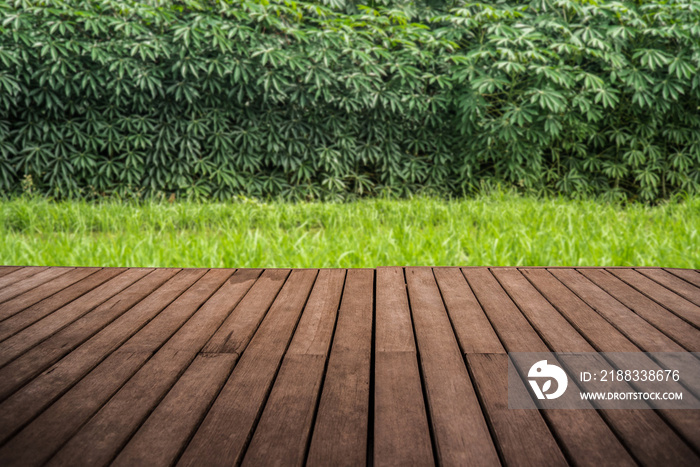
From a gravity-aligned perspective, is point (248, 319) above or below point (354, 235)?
above

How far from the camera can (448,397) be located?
40.9 inches

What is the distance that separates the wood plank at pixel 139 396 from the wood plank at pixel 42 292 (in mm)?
603

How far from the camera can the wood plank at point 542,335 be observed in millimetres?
871

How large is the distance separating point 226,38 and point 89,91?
125cm

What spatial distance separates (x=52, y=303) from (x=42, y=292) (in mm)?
175

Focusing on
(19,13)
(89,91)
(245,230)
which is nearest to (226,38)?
(89,91)

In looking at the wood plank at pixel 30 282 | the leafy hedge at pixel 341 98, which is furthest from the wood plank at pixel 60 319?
the leafy hedge at pixel 341 98

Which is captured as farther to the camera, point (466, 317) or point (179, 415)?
point (466, 317)

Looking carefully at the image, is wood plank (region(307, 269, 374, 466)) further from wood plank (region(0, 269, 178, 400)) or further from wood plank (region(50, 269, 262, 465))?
wood plank (region(0, 269, 178, 400))

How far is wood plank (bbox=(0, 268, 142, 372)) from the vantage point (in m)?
1.32

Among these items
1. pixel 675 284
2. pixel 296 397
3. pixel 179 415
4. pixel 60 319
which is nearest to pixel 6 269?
pixel 60 319

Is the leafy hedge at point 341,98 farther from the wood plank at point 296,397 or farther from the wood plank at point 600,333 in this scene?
the wood plank at point 296,397

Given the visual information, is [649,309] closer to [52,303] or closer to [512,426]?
[512,426]

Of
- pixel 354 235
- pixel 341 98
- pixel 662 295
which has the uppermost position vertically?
pixel 341 98
